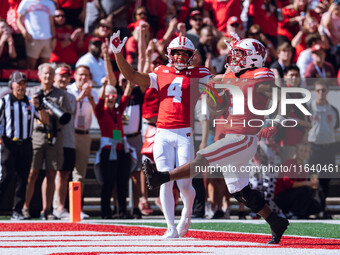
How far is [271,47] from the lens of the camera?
13.4 m

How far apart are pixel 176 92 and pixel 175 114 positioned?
0.21 m

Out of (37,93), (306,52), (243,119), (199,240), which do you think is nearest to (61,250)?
(199,240)

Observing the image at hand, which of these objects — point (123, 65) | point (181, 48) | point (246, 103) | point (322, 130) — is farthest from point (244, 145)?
point (322, 130)

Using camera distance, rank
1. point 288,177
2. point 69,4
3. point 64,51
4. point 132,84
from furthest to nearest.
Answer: point 69,4, point 64,51, point 288,177, point 132,84

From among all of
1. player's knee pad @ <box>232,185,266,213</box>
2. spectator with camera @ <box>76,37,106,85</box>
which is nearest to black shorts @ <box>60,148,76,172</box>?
spectator with camera @ <box>76,37,106,85</box>

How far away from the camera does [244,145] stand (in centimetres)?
664

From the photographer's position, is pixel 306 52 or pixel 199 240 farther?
pixel 306 52

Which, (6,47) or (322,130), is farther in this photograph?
(6,47)

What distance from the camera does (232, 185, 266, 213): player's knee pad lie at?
658cm

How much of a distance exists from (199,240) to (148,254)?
4.75ft

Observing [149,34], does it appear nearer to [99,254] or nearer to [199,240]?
[199,240]

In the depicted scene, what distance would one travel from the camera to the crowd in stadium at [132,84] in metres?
10.3

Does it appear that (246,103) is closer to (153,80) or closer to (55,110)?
(153,80)

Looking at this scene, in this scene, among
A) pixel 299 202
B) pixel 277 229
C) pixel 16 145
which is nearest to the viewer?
pixel 277 229
